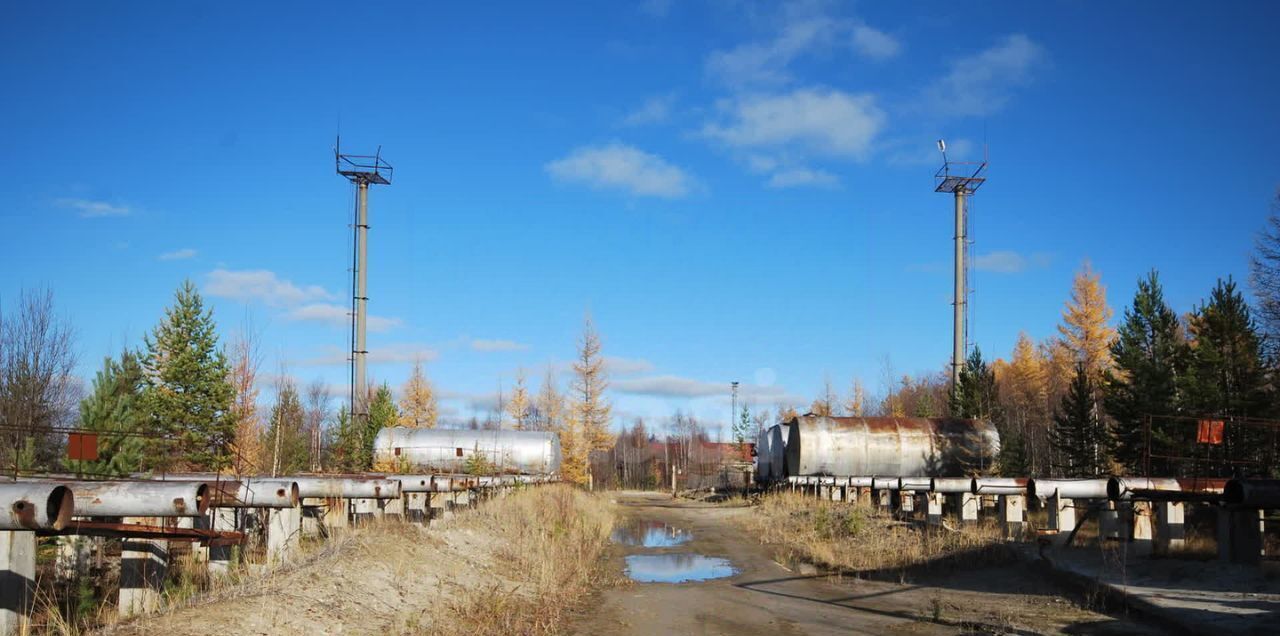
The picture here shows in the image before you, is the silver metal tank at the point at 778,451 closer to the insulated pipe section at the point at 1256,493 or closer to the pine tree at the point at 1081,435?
the pine tree at the point at 1081,435

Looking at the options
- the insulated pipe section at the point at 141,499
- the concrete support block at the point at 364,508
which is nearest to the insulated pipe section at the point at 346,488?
the concrete support block at the point at 364,508

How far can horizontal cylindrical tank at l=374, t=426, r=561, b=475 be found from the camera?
1449 inches

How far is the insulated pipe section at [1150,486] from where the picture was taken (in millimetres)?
12445

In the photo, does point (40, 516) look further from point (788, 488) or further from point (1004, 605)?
point (788, 488)

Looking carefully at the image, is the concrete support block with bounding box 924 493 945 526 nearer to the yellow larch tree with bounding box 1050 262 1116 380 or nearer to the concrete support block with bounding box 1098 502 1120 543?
the concrete support block with bounding box 1098 502 1120 543

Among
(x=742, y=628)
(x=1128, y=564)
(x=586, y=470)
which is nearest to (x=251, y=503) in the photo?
(x=742, y=628)

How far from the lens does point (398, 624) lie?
8.33 meters

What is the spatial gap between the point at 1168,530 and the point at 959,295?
1289 inches

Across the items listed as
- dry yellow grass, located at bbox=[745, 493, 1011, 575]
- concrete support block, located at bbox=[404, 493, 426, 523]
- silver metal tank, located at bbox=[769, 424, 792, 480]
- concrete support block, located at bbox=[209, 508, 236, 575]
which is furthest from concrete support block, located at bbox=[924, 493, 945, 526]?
silver metal tank, located at bbox=[769, 424, 792, 480]

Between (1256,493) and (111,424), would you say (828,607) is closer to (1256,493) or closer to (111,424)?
(1256,493)

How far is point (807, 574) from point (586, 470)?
121 feet

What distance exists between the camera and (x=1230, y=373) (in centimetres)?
2519

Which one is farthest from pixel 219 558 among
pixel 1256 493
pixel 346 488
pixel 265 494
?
pixel 1256 493

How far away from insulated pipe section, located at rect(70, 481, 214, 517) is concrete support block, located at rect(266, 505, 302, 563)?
3399 mm
